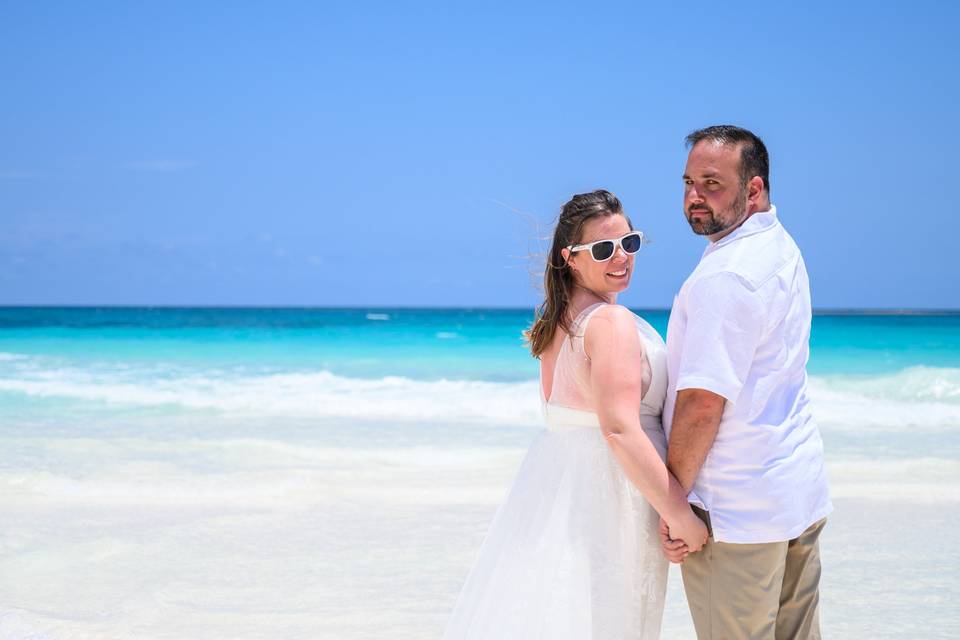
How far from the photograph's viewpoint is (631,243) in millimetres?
Result: 2850

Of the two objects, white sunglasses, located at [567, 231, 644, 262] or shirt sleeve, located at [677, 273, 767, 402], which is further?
white sunglasses, located at [567, 231, 644, 262]

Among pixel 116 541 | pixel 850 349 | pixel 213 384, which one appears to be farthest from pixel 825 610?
pixel 850 349

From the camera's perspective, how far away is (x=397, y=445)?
9.60 m

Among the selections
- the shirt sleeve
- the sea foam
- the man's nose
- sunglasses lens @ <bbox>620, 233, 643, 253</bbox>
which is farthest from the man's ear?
the sea foam

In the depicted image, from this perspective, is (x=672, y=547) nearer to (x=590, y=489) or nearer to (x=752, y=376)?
(x=590, y=489)

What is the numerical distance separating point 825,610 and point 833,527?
5.19ft

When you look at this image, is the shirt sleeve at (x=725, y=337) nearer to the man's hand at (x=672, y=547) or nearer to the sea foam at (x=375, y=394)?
the man's hand at (x=672, y=547)

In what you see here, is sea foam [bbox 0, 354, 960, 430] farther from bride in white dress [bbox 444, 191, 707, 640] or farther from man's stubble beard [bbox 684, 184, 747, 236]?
man's stubble beard [bbox 684, 184, 747, 236]

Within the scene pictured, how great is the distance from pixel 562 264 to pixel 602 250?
0.16 meters

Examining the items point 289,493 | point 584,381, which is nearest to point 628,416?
point 584,381

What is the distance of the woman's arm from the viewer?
2521mm

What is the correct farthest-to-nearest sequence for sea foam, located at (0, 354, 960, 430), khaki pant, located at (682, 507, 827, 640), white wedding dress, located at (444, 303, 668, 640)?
sea foam, located at (0, 354, 960, 430)
white wedding dress, located at (444, 303, 668, 640)
khaki pant, located at (682, 507, 827, 640)

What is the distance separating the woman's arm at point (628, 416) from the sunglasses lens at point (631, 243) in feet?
0.85

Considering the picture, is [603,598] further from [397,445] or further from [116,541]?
[397,445]
